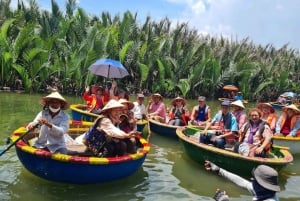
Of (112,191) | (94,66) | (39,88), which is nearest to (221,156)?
(112,191)

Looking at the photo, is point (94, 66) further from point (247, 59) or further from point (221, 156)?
point (247, 59)

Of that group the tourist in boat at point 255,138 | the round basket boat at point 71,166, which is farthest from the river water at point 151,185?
the tourist in boat at point 255,138

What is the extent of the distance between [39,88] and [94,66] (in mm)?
7521

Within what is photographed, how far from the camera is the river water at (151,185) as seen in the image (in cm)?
638

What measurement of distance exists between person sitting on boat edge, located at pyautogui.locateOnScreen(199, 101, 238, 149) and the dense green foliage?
9.75 metres

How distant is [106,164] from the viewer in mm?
6309

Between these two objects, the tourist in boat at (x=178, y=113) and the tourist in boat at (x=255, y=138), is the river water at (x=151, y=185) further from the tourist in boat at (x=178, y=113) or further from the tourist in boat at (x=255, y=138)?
the tourist in boat at (x=178, y=113)

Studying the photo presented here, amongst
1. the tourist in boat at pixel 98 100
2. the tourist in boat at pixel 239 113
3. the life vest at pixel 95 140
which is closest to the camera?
the life vest at pixel 95 140

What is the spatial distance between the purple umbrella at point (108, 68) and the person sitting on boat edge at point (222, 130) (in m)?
4.09

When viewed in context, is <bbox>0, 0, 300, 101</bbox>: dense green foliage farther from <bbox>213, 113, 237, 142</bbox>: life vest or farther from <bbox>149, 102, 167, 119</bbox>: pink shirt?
<bbox>213, 113, 237, 142</bbox>: life vest

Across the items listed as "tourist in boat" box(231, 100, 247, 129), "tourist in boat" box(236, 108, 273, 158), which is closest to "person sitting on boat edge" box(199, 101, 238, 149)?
"tourist in boat" box(231, 100, 247, 129)

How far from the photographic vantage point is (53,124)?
250 inches

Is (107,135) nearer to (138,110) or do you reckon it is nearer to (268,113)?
(138,110)

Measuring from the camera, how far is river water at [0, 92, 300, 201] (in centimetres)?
638
